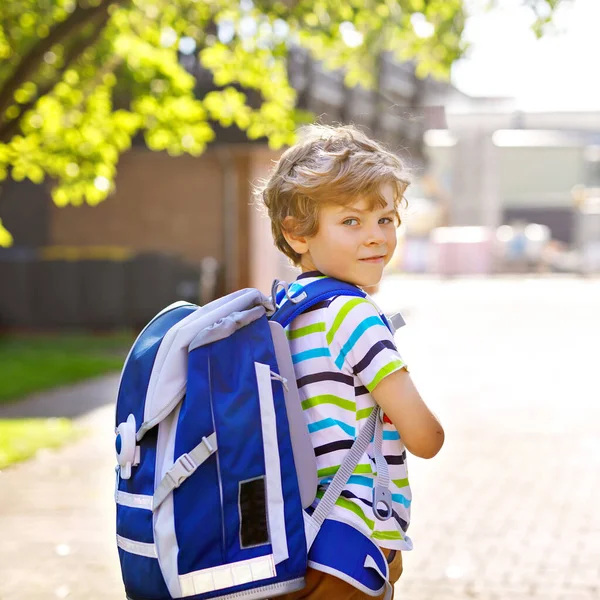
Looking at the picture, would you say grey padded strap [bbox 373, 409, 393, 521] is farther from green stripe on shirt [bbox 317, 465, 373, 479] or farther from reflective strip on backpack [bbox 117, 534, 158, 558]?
reflective strip on backpack [bbox 117, 534, 158, 558]

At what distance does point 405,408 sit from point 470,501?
4.86 meters

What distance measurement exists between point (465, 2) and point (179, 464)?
7.86 meters

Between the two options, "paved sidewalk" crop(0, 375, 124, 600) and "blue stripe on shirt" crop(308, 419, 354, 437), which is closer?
"blue stripe on shirt" crop(308, 419, 354, 437)

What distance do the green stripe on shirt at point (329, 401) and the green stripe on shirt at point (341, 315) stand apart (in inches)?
4.2

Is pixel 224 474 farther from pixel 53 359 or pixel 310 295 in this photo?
pixel 53 359

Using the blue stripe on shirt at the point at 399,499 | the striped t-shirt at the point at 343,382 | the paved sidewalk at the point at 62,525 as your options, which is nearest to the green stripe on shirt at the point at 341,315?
the striped t-shirt at the point at 343,382

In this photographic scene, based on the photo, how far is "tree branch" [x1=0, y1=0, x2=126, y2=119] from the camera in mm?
8883

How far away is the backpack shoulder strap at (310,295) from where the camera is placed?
84.0 inches

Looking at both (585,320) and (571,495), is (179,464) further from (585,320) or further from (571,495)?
(585,320)

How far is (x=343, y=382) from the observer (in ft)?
6.97

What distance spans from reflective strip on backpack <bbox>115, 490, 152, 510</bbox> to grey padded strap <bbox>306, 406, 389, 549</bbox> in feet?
0.96

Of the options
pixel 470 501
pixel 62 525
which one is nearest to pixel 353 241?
pixel 62 525

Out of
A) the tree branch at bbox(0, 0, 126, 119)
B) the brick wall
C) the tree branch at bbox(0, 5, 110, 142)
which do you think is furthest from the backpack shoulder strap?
the brick wall

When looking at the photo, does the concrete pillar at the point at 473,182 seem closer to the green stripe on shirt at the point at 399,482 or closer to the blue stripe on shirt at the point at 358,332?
the green stripe on shirt at the point at 399,482
